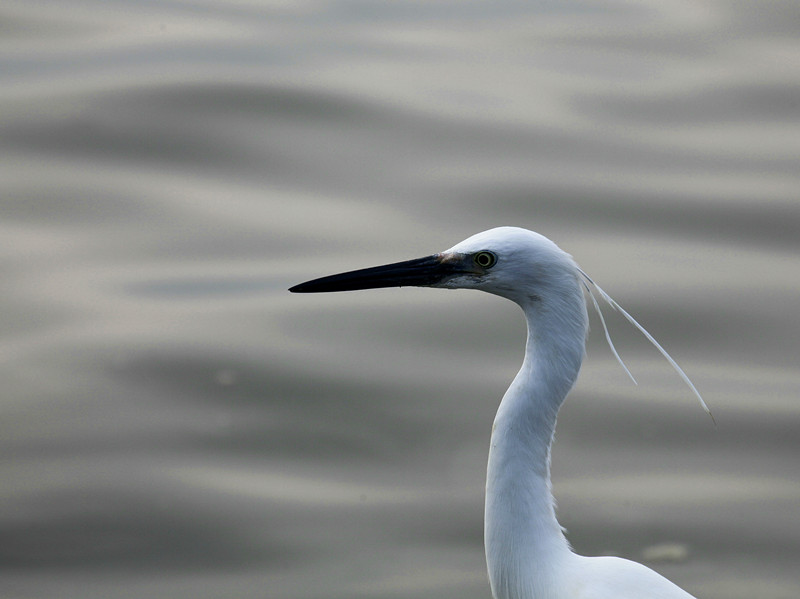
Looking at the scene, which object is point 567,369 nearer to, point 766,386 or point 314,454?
point 314,454

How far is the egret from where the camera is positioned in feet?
6.93

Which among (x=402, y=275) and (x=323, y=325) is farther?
(x=323, y=325)

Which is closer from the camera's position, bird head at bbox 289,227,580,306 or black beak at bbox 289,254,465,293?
bird head at bbox 289,227,580,306

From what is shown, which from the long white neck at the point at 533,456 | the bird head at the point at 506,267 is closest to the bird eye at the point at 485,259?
the bird head at the point at 506,267

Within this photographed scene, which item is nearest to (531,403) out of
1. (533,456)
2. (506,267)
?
(533,456)

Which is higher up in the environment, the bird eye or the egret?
the bird eye

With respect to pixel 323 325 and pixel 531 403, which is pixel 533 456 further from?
pixel 323 325

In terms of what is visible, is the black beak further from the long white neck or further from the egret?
the long white neck

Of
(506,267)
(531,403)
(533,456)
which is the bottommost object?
(533,456)

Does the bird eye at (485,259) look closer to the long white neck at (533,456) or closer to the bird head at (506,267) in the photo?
the bird head at (506,267)

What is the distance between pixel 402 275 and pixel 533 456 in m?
0.44

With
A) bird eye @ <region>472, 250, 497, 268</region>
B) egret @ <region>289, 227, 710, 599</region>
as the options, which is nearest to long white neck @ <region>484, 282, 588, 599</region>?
egret @ <region>289, 227, 710, 599</region>

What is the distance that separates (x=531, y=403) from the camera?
215 centimetres

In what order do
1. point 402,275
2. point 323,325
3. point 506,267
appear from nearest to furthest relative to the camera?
point 506,267 < point 402,275 < point 323,325
